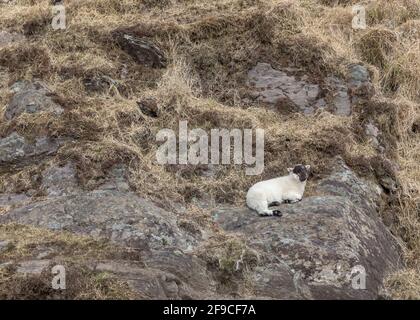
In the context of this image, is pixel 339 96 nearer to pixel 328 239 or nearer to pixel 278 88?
pixel 278 88

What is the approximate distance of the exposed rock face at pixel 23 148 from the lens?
894 cm

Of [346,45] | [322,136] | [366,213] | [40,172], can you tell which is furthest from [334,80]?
[40,172]

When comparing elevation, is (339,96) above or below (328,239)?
above

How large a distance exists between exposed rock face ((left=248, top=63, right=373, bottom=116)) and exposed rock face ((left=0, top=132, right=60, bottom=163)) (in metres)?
3.55

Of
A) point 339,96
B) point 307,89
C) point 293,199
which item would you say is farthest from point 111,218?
point 339,96

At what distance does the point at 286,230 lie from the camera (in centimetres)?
754

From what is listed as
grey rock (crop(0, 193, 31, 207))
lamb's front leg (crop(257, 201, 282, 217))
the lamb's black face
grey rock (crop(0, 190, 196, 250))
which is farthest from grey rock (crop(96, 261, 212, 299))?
the lamb's black face

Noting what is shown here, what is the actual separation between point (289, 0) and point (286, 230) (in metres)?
6.15

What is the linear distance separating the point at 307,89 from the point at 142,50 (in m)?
3.01

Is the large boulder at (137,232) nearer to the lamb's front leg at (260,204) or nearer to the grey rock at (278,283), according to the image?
the grey rock at (278,283)

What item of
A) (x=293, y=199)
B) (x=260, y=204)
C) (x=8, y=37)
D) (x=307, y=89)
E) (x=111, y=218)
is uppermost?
(x=8, y=37)

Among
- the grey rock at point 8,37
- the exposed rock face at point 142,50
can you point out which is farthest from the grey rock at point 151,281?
the grey rock at point 8,37

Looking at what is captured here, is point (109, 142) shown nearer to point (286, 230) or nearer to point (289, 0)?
point (286, 230)

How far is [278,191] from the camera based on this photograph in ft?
27.0
